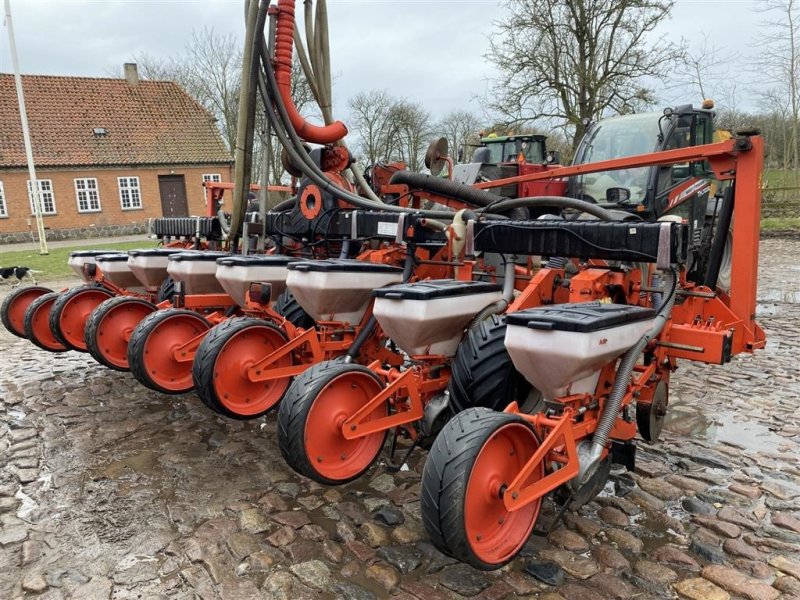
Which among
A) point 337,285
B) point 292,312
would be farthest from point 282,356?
point 292,312

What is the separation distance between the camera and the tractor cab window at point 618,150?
25.6 ft

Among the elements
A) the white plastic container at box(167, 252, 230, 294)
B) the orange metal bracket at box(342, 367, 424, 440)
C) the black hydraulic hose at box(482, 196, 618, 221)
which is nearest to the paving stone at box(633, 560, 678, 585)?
the orange metal bracket at box(342, 367, 424, 440)

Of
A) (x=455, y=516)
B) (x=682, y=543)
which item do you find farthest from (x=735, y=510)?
(x=455, y=516)

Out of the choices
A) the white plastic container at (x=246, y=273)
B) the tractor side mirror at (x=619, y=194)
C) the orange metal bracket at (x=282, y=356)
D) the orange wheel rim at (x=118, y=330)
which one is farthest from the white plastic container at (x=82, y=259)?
the tractor side mirror at (x=619, y=194)

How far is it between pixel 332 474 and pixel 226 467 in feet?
4.00

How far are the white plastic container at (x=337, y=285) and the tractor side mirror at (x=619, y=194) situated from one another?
429cm

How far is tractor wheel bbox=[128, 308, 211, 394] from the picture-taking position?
14.8 feet

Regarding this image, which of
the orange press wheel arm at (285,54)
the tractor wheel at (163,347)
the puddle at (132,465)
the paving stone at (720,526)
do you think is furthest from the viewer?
the orange press wheel arm at (285,54)

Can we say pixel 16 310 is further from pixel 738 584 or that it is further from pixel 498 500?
pixel 738 584

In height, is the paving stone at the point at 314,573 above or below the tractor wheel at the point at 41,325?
below

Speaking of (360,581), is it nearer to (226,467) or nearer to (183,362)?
(226,467)

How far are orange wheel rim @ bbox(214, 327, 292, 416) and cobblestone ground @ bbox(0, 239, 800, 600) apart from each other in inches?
15.5

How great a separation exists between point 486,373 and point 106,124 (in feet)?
101

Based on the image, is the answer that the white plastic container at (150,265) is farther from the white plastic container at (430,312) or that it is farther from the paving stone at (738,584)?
the paving stone at (738,584)
